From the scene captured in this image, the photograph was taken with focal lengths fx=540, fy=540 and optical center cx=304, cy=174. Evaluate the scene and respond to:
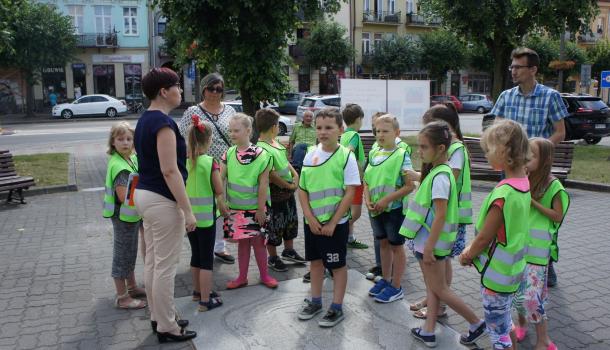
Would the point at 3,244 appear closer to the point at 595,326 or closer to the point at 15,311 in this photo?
the point at 15,311

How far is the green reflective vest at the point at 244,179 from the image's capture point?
15.2 ft

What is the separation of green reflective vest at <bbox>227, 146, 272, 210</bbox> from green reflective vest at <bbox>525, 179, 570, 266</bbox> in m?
2.18

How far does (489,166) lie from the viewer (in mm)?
10555

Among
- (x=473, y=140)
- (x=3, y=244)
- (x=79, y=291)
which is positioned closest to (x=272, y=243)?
(x=79, y=291)

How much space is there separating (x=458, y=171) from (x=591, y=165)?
10.1m

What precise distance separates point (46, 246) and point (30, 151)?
39.1ft

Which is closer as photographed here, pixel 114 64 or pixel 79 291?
pixel 79 291

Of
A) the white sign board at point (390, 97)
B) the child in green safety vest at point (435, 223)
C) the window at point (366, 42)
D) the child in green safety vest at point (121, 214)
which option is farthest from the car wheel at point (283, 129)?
the window at point (366, 42)

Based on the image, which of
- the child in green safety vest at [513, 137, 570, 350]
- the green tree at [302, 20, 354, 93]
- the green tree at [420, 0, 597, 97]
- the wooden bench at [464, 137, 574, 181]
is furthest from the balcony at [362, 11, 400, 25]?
the child in green safety vest at [513, 137, 570, 350]

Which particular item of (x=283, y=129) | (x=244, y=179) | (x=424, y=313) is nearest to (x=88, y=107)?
(x=283, y=129)

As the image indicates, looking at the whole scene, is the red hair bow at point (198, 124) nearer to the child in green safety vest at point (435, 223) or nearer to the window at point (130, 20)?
the child in green safety vest at point (435, 223)

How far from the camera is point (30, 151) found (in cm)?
1692

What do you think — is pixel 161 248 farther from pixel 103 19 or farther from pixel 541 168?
pixel 103 19

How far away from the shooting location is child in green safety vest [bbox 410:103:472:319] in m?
4.00
